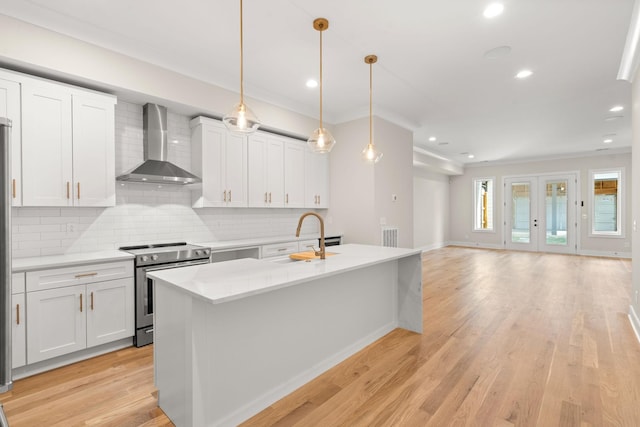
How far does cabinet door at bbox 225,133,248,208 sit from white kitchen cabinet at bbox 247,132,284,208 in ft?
0.27

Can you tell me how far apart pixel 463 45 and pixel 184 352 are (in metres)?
3.65

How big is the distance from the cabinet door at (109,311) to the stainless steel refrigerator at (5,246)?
3.61ft

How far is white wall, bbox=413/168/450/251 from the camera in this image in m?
9.41

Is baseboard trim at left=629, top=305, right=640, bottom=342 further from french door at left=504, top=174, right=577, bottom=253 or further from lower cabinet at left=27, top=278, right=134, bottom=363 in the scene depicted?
french door at left=504, top=174, right=577, bottom=253

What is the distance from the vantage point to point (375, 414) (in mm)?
2031

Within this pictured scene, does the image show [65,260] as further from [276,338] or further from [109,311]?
[276,338]

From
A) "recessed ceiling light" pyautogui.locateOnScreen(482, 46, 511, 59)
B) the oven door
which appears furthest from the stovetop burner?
"recessed ceiling light" pyautogui.locateOnScreen(482, 46, 511, 59)

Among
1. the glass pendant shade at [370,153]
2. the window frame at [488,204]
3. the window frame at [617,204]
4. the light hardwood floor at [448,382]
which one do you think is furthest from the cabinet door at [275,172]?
the window frame at [617,204]

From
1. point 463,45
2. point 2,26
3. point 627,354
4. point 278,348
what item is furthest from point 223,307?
point 627,354

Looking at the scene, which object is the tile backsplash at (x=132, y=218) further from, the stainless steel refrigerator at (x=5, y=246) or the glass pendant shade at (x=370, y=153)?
the glass pendant shade at (x=370, y=153)

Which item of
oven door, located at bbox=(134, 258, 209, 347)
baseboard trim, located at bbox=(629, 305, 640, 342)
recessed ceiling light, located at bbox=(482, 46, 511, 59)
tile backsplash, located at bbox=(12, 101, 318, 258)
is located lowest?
baseboard trim, located at bbox=(629, 305, 640, 342)

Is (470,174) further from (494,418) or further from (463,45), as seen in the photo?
(494,418)

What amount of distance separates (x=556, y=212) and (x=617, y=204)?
1.33m

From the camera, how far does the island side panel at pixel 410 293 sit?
337cm
